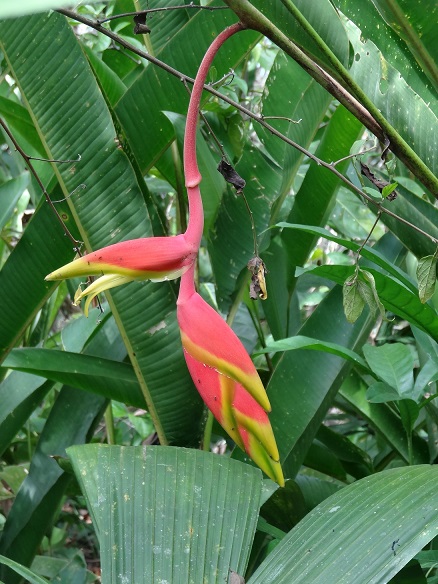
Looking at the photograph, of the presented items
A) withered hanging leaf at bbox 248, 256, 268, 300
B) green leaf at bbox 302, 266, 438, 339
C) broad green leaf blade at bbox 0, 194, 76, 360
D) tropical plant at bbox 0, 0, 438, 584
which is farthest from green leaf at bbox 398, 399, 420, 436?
broad green leaf blade at bbox 0, 194, 76, 360

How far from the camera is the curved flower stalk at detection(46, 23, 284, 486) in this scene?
0.34 m

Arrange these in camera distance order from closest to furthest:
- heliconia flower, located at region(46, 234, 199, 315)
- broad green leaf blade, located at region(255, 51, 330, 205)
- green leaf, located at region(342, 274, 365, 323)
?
1. heliconia flower, located at region(46, 234, 199, 315)
2. green leaf, located at region(342, 274, 365, 323)
3. broad green leaf blade, located at region(255, 51, 330, 205)

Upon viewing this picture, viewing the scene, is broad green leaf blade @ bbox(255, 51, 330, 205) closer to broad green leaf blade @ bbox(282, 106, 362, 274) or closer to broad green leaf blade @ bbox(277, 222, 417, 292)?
broad green leaf blade @ bbox(282, 106, 362, 274)

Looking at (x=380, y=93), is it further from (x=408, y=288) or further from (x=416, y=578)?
(x=416, y=578)

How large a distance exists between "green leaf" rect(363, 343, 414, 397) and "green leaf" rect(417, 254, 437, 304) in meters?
0.30

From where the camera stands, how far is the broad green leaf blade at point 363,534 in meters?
0.48

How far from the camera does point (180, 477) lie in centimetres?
62

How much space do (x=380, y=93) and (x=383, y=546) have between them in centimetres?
40

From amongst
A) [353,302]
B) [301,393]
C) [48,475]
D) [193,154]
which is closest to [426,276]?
[353,302]

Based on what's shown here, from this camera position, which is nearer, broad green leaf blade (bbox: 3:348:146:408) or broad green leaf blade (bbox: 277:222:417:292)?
broad green leaf blade (bbox: 277:222:417:292)

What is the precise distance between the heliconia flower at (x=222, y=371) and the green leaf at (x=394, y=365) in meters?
0.54

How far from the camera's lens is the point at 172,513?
59cm

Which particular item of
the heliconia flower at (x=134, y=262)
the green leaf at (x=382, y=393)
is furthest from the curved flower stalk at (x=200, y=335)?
the green leaf at (x=382, y=393)

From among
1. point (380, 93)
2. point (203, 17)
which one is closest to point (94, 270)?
point (380, 93)
